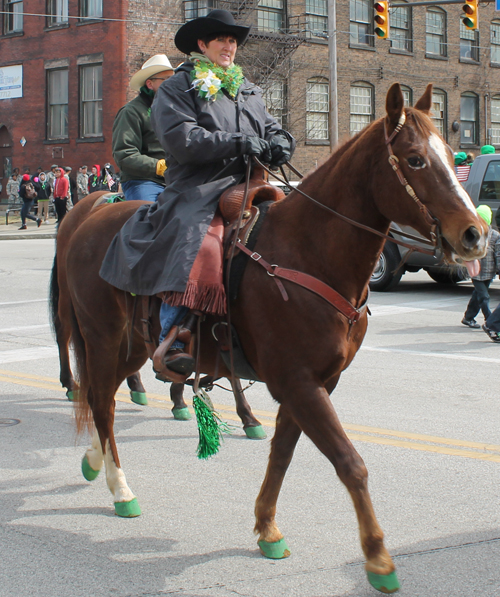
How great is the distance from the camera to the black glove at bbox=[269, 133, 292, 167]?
14.6 feet

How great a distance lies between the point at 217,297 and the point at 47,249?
1895 centimetres

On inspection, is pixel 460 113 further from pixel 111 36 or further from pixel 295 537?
pixel 295 537

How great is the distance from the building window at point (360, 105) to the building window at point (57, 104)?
12323 mm

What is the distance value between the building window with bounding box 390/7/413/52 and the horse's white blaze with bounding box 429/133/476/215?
34635mm

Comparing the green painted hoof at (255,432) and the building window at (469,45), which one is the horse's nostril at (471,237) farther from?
the building window at (469,45)

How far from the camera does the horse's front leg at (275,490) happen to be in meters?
3.84

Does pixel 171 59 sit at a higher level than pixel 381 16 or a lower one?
higher

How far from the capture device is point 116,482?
4559 millimetres

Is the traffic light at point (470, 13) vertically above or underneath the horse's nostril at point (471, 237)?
above

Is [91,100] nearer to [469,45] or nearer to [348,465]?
[469,45]

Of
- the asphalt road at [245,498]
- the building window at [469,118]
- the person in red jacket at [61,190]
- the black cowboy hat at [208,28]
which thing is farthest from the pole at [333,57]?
the black cowboy hat at [208,28]

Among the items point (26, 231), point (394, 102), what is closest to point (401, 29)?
point (26, 231)

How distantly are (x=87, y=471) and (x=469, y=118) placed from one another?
37851 millimetres

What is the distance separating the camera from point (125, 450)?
18.7 feet
